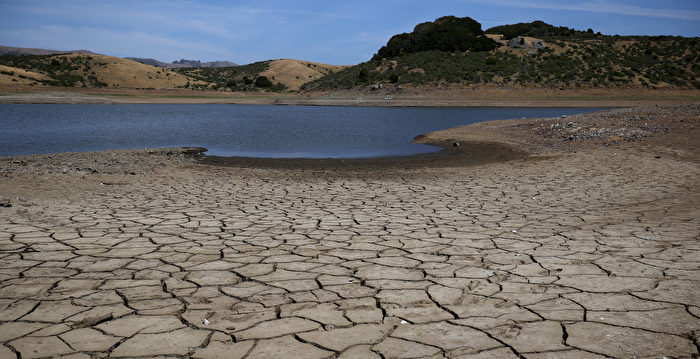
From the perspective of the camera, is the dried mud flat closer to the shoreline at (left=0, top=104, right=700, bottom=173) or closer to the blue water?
the shoreline at (left=0, top=104, right=700, bottom=173)

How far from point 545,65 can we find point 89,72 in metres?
54.1

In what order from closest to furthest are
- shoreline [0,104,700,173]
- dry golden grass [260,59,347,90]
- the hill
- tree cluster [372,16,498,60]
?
shoreline [0,104,700,173], the hill, tree cluster [372,16,498,60], dry golden grass [260,59,347,90]

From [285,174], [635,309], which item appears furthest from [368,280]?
[285,174]

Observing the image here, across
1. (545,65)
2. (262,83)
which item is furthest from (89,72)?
(545,65)

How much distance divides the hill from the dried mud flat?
144ft

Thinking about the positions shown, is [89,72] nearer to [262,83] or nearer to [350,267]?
[262,83]

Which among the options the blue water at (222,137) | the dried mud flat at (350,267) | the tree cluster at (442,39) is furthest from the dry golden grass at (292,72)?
the dried mud flat at (350,267)

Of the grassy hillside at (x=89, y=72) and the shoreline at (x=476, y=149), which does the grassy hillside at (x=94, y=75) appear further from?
the shoreline at (x=476, y=149)

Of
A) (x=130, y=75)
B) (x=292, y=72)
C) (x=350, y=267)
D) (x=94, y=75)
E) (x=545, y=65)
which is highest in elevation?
(x=292, y=72)

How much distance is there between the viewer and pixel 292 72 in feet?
307

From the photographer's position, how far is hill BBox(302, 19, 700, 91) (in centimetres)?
5066

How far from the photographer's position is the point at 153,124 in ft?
84.9

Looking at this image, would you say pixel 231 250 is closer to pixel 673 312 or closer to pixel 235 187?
pixel 673 312

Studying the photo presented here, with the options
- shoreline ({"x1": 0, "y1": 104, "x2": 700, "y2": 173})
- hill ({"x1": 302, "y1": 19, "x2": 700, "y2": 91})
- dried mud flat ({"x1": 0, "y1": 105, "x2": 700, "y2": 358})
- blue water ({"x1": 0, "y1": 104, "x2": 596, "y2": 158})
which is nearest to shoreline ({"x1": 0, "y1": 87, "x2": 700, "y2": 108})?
hill ({"x1": 302, "y1": 19, "x2": 700, "y2": 91})
